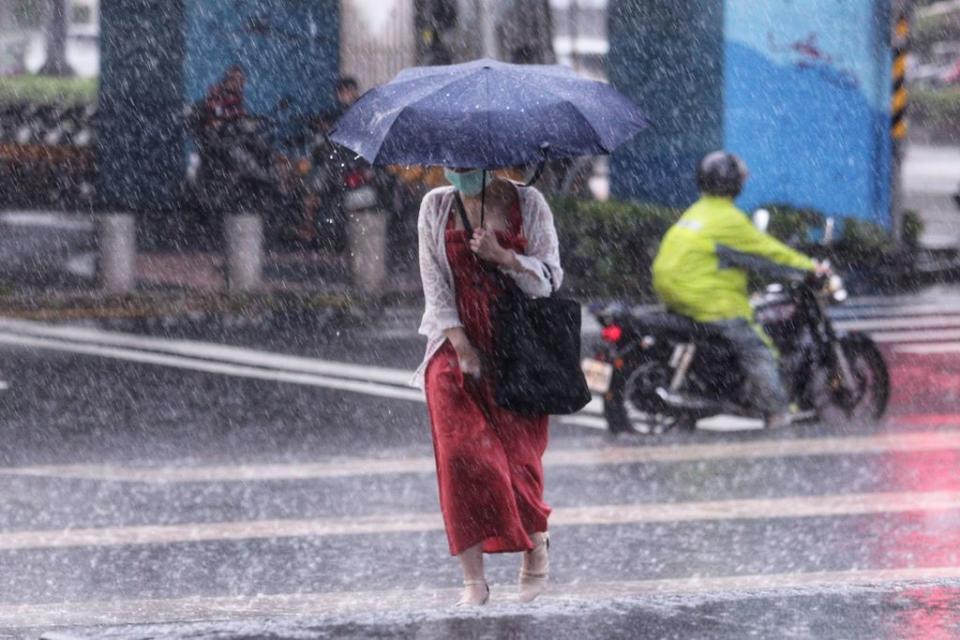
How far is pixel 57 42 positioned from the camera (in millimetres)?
46469

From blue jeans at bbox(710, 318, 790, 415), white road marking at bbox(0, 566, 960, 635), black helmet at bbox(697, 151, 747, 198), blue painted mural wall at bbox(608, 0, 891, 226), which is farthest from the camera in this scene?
blue painted mural wall at bbox(608, 0, 891, 226)

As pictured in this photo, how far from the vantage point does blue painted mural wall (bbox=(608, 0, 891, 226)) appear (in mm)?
19484

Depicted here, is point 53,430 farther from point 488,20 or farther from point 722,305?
point 488,20

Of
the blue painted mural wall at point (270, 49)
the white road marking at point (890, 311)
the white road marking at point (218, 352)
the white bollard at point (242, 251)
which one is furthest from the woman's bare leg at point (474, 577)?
the blue painted mural wall at point (270, 49)

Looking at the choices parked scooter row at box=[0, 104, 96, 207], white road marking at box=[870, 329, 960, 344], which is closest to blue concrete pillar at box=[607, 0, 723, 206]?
white road marking at box=[870, 329, 960, 344]

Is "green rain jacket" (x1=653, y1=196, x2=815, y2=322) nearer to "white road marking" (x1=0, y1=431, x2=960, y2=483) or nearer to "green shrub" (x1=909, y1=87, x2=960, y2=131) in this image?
"white road marking" (x1=0, y1=431, x2=960, y2=483)

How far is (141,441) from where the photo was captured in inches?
410

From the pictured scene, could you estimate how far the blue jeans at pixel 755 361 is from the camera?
1058 cm

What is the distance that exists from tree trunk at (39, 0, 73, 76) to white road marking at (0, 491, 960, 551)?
37626 mm

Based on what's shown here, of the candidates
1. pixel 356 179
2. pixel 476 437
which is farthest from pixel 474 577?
pixel 356 179

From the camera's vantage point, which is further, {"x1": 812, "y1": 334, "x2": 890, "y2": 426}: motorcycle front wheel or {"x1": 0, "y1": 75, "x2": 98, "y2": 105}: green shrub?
{"x1": 0, "y1": 75, "x2": 98, "y2": 105}: green shrub

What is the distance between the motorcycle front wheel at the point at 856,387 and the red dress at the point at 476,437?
4957mm

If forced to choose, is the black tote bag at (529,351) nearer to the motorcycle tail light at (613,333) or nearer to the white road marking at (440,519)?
the white road marking at (440,519)

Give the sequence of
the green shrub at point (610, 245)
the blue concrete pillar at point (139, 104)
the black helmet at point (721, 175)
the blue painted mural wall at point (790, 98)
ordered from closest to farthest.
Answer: the black helmet at point (721, 175) < the green shrub at point (610, 245) < the blue painted mural wall at point (790, 98) < the blue concrete pillar at point (139, 104)
